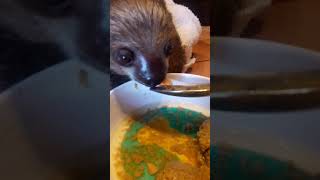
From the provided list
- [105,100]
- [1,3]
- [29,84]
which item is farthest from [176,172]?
[1,3]

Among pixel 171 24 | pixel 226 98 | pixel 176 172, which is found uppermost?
pixel 171 24

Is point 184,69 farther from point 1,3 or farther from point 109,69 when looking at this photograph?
point 1,3

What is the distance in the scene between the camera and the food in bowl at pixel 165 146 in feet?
2.24

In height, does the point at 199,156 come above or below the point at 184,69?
below

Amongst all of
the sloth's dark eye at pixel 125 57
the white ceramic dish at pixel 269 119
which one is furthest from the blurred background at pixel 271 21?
the sloth's dark eye at pixel 125 57

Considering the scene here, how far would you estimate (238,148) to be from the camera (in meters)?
0.69

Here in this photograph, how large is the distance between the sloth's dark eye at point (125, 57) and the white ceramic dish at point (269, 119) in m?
0.13

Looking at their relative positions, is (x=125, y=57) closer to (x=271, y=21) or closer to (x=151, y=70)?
(x=151, y=70)

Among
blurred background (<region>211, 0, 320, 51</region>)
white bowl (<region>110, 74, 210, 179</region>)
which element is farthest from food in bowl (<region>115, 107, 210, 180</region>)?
blurred background (<region>211, 0, 320, 51</region>)

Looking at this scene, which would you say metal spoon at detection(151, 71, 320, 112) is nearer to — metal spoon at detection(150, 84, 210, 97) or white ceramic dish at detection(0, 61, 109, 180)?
metal spoon at detection(150, 84, 210, 97)

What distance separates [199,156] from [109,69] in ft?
0.66

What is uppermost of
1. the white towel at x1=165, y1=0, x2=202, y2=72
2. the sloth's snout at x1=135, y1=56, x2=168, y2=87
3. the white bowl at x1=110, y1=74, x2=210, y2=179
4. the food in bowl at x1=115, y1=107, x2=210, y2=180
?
the white towel at x1=165, y1=0, x2=202, y2=72

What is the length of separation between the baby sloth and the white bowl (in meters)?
0.02

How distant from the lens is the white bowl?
69cm
